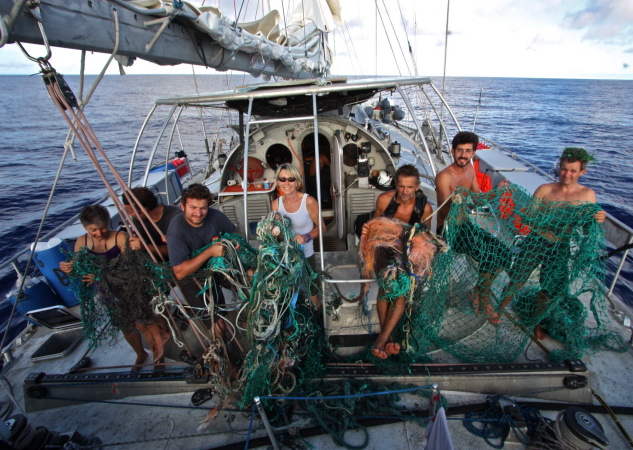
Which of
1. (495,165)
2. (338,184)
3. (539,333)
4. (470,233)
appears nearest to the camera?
(470,233)

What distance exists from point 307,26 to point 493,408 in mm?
8919

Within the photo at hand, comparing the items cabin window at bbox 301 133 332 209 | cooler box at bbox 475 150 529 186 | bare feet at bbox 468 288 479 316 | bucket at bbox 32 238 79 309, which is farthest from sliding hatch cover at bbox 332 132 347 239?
cooler box at bbox 475 150 529 186

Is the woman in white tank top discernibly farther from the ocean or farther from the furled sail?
the ocean

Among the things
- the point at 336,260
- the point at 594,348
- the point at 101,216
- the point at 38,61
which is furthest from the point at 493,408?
the point at 38,61

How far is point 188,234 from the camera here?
2828 mm

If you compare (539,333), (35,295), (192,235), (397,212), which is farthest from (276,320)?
(35,295)

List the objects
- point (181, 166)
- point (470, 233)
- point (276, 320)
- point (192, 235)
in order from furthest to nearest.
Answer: point (181, 166), point (470, 233), point (192, 235), point (276, 320)

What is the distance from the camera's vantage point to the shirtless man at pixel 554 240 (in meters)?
2.77

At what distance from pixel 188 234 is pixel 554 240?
3299 millimetres

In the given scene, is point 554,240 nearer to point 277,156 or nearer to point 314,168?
point 314,168

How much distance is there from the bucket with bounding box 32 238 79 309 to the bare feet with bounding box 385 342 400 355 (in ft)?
15.0

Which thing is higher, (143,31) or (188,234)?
(143,31)

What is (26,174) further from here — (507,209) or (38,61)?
(507,209)

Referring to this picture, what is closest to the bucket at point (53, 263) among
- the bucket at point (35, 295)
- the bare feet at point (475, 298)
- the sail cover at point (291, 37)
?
the bucket at point (35, 295)
